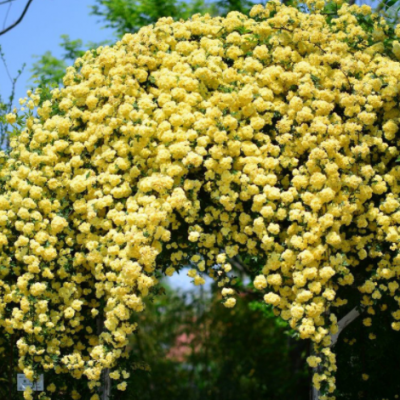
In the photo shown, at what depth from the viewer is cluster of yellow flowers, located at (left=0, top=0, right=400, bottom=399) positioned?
4.27 meters

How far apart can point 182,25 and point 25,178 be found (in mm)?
1760

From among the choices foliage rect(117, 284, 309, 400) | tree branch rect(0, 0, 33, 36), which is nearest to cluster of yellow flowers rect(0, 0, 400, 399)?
tree branch rect(0, 0, 33, 36)

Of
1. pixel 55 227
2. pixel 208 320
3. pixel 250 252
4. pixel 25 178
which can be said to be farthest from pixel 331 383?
pixel 208 320

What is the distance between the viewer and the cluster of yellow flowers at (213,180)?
14.0 feet

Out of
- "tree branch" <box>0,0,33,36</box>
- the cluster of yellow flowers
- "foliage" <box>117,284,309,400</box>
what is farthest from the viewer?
"foliage" <box>117,284,309,400</box>

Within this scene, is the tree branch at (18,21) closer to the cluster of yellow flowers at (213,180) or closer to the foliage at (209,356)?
the cluster of yellow flowers at (213,180)

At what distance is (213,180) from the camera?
4.51m

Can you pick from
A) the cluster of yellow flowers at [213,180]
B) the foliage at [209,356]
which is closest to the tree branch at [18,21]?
the cluster of yellow flowers at [213,180]

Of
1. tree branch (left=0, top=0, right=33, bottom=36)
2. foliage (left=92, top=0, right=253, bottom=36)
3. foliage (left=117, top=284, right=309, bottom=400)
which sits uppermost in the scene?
foliage (left=92, top=0, right=253, bottom=36)

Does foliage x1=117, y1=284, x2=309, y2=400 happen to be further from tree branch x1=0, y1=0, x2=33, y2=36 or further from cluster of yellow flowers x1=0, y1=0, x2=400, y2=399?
tree branch x1=0, y1=0, x2=33, y2=36

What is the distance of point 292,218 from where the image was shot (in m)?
4.19

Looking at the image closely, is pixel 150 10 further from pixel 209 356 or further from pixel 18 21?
pixel 209 356

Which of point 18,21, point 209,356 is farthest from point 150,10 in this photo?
point 209,356

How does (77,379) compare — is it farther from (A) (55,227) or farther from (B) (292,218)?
(B) (292,218)
